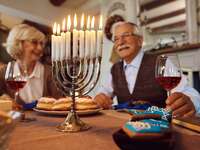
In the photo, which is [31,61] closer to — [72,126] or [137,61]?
[137,61]

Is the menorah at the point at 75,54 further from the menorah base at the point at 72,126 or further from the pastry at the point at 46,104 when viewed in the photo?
the pastry at the point at 46,104

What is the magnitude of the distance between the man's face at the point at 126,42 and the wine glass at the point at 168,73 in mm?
989

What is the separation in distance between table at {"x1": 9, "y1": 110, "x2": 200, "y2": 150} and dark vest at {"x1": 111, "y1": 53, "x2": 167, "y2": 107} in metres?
A: 0.93

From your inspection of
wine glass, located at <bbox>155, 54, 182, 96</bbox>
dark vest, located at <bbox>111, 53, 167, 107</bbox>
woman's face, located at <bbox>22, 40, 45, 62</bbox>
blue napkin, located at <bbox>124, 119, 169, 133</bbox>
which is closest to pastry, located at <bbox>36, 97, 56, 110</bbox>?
wine glass, located at <bbox>155, 54, 182, 96</bbox>

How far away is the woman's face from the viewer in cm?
193

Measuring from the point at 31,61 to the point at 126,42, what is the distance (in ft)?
2.46

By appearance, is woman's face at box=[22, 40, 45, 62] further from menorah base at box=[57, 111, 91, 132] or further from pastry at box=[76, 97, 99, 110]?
menorah base at box=[57, 111, 91, 132]

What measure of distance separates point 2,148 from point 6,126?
0.16ft

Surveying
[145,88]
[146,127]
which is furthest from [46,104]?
[145,88]

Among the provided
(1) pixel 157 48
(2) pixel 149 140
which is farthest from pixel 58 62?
(1) pixel 157 48

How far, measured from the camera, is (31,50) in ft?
6.33

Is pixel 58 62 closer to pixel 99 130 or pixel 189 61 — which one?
pixel 99 130

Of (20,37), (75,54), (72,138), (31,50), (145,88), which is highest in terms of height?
(20,37)

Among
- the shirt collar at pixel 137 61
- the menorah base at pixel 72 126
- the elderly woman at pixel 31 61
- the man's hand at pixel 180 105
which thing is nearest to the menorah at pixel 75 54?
the menorah base at pixel 72 126
